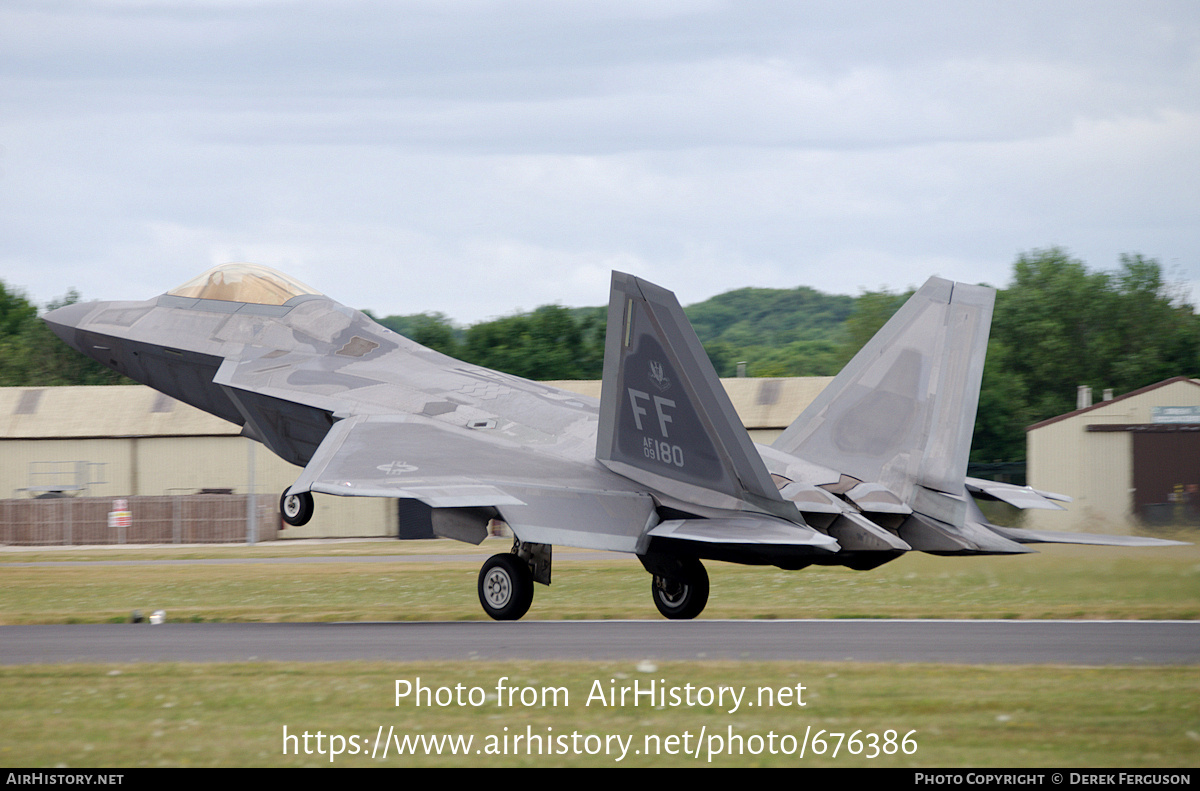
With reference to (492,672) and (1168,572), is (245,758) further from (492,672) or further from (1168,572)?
(1168,572)

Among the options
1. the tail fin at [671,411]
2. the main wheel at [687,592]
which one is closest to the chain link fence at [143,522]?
the main wheel at [687,592]

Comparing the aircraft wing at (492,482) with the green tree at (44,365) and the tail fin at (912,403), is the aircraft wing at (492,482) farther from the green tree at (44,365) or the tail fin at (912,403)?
the green tree at (44,365)

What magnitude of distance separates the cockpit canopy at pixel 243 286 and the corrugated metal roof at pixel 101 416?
2318 cm

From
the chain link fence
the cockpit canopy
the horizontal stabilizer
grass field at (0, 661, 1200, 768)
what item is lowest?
the chain link fence

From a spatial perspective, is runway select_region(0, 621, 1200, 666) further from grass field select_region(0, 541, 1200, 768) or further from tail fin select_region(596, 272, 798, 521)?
tail fin select_region(596, 272, 798, 521)

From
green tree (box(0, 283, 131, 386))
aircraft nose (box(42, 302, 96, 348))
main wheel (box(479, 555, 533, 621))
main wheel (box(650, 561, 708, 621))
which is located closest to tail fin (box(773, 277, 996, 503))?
main wheel (box(650, 561, 708, 621))

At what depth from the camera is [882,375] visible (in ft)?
47.3

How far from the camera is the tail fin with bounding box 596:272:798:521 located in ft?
38.5

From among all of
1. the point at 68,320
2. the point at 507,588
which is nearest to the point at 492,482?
the point at 507,588

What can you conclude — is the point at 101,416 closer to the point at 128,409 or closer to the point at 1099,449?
the point at 128,409

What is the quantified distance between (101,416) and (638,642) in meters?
34.1

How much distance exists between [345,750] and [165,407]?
36027 millimetres

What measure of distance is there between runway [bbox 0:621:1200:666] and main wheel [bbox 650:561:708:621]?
527mm

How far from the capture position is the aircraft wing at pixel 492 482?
490 inches
